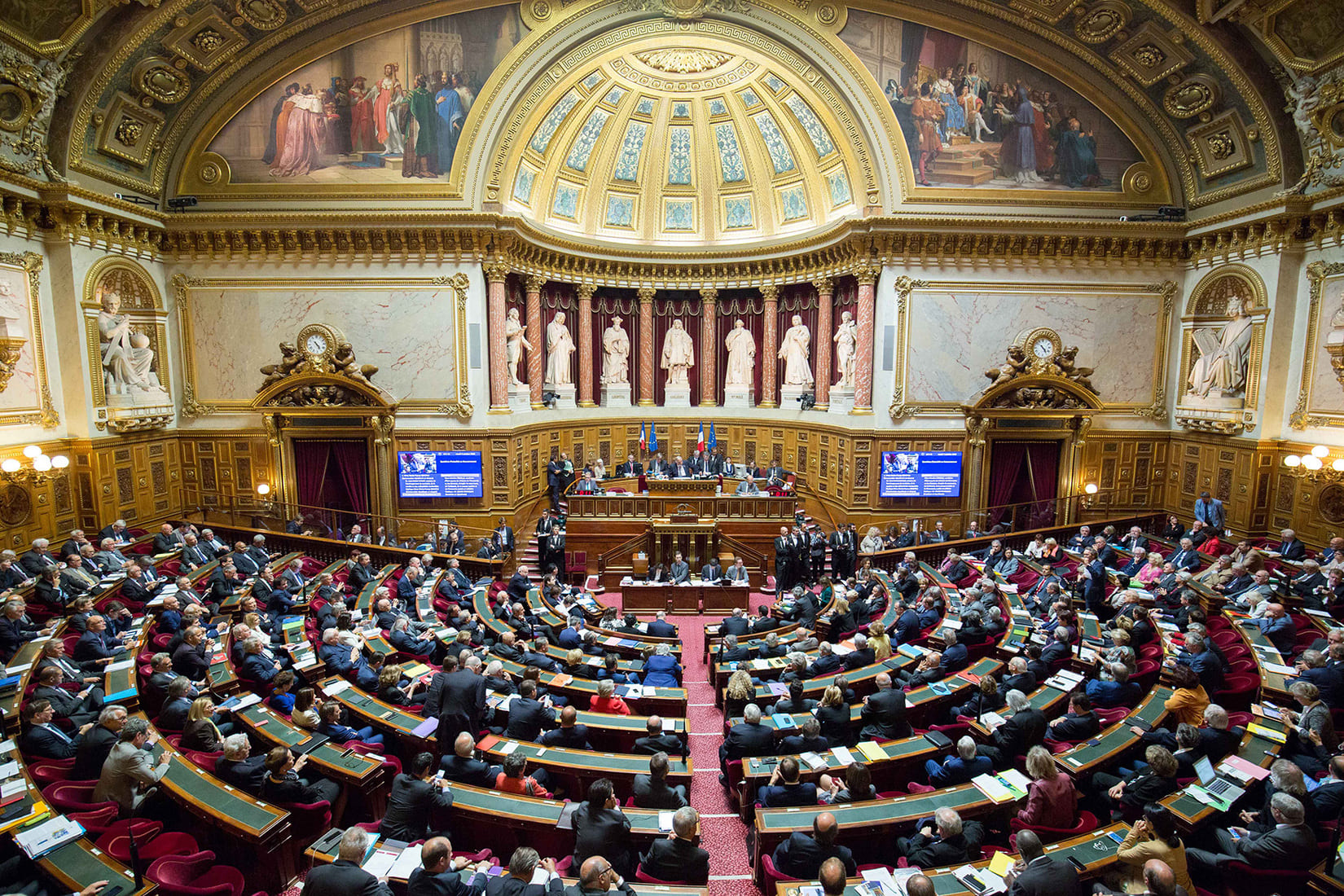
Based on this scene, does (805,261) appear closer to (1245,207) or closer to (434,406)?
(1245,207)

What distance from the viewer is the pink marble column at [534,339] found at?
2231cm

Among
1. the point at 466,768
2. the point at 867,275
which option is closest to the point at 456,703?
the point at 466,768

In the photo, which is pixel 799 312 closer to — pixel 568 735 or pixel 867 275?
pixel 867 275

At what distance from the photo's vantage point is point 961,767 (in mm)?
6660

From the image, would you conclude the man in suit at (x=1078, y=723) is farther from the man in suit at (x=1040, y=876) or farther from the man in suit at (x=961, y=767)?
the man in suit at (x=1040, y=876)

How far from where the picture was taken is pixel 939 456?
19.9m

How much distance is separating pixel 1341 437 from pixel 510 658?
1965cm

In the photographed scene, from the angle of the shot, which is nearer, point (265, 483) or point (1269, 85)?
point (1269, 85)

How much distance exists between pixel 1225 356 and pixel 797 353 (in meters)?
12.6

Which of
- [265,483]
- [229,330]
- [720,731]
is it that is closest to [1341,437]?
[720,731]

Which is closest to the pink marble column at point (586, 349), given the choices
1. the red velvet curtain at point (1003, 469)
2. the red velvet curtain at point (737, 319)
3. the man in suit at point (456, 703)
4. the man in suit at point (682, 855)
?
the red velvet curtain at point (737, 319)

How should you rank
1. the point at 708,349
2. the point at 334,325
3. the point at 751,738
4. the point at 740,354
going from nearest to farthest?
the point at 751,738, the point at 334,325, the point at 740,354, the point at 708,349

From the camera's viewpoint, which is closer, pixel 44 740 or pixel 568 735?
pixel 44 740

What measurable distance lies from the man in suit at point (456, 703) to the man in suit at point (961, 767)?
17.1 feet
